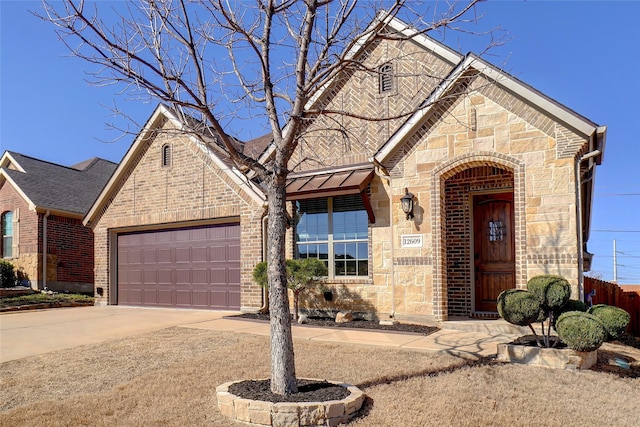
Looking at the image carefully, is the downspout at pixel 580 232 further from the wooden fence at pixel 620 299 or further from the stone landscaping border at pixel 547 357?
the wooden fence at pixel 620 299

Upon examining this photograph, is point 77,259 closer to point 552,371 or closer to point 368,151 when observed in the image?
point 368,151

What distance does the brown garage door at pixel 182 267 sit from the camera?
1306 centimetres

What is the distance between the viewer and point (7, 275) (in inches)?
715

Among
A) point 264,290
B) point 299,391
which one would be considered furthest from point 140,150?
point 299,391

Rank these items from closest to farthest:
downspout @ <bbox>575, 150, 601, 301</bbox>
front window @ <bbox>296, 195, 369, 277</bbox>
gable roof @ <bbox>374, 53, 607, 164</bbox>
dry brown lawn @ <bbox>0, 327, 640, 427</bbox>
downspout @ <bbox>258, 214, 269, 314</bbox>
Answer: dry brown lawn @ <bbox>0, 327, 640, 427</bbox>, downspout @ <bbox>575, 150, 601, 301</bbox>, gable roof @ <bbox>374, 53, 607, 164</bbox>, front window @ <bbox>296, 195, 369, 277</bbox>, downspout @ <bbox>258, 214, 269, 314</bbox>

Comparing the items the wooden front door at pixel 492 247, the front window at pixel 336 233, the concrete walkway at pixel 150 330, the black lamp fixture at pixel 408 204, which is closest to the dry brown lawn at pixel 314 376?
the concrete walkway at pixel 150 330

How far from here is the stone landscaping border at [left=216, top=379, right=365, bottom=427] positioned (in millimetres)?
4832

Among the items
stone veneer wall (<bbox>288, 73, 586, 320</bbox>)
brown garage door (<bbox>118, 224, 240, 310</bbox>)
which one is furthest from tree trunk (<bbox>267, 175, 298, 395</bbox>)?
brown garage door (<bbox>118, 224, 240, 310</bbox>)

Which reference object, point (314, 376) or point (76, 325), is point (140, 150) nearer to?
point (76, 325)

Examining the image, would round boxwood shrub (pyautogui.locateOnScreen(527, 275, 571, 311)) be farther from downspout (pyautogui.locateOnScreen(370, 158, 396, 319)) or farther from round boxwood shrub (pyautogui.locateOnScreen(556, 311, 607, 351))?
downspout (pyautogui.locateOnScreen(370, 158, 396, 319))

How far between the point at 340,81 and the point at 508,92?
4.24m

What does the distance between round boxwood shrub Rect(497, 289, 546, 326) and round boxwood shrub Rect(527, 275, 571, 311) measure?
0.10 metres

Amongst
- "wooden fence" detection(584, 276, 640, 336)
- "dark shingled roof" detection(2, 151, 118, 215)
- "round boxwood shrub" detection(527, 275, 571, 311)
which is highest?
"dark shingled roof" detection(2, 151, 118, 215)

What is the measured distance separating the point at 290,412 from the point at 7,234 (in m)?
18.8
